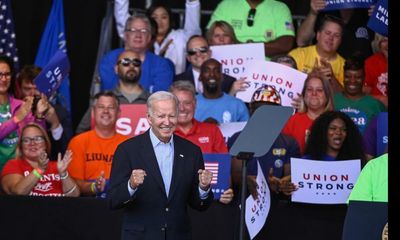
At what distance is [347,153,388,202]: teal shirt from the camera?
7.48m

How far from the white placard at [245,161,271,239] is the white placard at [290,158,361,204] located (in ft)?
1.23

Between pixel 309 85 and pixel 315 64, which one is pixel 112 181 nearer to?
pixel 309 85

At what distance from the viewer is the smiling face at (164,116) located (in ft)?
23.2

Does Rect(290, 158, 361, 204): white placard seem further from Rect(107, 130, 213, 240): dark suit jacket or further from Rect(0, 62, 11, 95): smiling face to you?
Rect(0, 62, 11, 95): smiling face

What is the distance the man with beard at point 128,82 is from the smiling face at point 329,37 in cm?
209

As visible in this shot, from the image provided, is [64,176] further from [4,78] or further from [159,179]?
[159,179]

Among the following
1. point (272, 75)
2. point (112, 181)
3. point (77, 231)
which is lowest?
point (77, 231)

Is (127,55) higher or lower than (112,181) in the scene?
higher

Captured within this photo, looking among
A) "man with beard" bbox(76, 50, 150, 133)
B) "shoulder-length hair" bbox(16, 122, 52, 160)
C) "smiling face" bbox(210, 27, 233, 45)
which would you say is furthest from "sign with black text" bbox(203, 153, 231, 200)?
"smiling face" bbox(210, 27, 233, 45)

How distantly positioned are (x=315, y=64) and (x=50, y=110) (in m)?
3.02

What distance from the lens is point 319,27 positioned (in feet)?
38.8

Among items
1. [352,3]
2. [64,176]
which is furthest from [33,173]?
[352,3]
